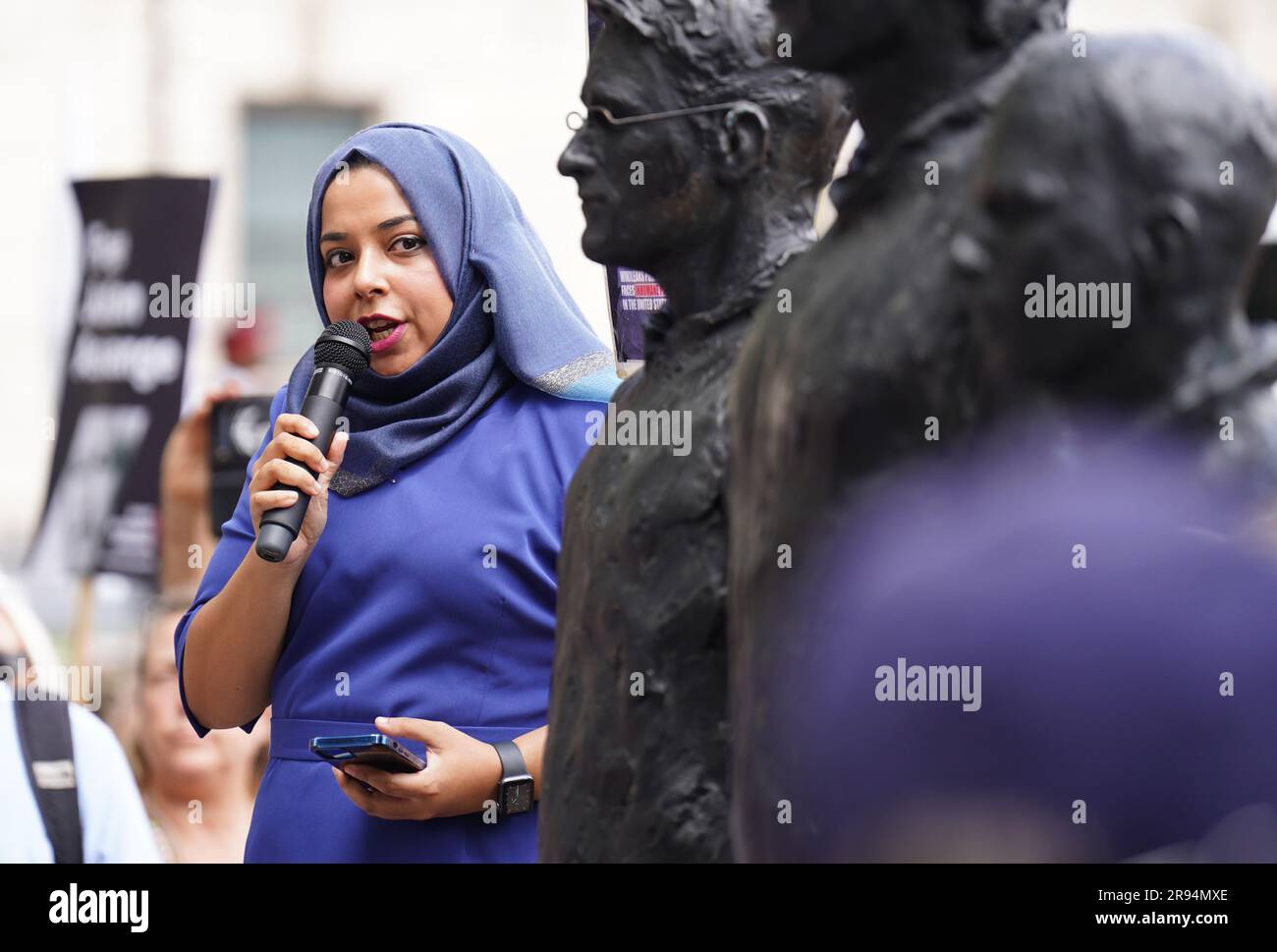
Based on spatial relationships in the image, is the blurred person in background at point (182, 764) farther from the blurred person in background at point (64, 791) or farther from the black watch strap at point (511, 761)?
the black watch strap at point (511, 761)

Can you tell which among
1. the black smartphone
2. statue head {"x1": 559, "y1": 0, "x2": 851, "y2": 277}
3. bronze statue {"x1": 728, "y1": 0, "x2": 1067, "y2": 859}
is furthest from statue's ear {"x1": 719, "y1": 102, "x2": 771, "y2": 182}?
the black smartphone

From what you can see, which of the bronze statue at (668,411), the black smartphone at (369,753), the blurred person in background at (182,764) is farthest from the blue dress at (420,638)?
the blurred person in background at (182,764)

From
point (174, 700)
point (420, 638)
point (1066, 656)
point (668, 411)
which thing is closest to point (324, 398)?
point (420, 638)

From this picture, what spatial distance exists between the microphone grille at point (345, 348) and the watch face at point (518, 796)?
610 millimetres

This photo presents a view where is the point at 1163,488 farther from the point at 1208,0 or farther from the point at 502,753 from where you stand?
the point at 1208,0

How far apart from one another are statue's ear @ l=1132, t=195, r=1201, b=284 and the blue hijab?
153 cm

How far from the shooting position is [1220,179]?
1.53 meters

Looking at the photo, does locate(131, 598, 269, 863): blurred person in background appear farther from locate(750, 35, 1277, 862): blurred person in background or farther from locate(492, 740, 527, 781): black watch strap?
locate(750, 35, 1277, 862): blurred person in background

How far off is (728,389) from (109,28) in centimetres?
986

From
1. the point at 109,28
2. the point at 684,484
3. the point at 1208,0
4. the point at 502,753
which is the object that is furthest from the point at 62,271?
the point at 1208,0

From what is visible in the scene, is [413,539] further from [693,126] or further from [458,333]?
[693,126]

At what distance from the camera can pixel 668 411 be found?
2.17m

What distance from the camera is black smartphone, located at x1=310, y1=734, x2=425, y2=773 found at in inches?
101

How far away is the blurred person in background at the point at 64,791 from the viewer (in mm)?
3365
